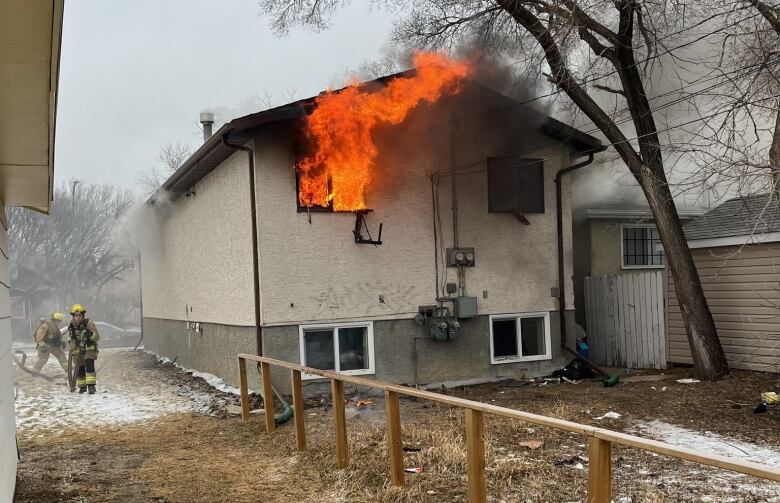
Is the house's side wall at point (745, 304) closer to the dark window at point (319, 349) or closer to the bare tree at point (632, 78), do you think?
the bare tree at point (632, 78)

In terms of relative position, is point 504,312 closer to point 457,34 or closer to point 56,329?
point 457,34

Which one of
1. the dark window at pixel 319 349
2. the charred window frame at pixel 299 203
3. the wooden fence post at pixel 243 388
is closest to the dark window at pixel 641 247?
the dark window at pixel 319 349

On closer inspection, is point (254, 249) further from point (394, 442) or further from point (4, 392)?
point (394, 442)

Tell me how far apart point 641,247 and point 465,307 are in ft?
23.1

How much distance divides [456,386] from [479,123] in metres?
5.11

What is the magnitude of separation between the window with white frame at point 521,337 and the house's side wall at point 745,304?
3.03 meters

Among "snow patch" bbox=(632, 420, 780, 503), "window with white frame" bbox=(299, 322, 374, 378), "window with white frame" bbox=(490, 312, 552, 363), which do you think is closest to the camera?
"snow patch" bbox=(632, 420, 780, 503)

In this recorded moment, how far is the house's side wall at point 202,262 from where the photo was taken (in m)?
12.0

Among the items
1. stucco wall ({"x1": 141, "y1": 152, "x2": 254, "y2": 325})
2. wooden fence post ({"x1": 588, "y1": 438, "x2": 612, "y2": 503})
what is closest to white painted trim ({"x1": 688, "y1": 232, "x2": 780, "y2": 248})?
stucco wall ({"x1": 141, "y1": 152, "x2": 254, "y2": 325})

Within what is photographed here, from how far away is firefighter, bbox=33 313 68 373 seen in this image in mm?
15391

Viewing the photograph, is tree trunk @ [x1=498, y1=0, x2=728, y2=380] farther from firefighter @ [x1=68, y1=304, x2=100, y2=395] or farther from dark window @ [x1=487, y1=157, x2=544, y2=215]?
firefighter @ [x1=68, y1=304, x2=100, y2=395]

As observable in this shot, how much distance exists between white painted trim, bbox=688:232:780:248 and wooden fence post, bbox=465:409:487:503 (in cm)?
877

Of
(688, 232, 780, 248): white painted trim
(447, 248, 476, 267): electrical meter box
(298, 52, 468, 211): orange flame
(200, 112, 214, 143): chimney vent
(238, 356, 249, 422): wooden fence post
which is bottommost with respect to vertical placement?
(238, 356, 249, 422): wooden fence post

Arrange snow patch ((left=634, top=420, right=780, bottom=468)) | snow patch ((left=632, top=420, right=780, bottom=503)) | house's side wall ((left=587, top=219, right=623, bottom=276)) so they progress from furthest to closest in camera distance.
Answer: house's side wall ((left=587, top=219, right=623, bottom=276))
snow patch ((left=634, top=420, right=780, bottom=468))
snow patch ((left=632, top=420, right=780, bottom=503))
